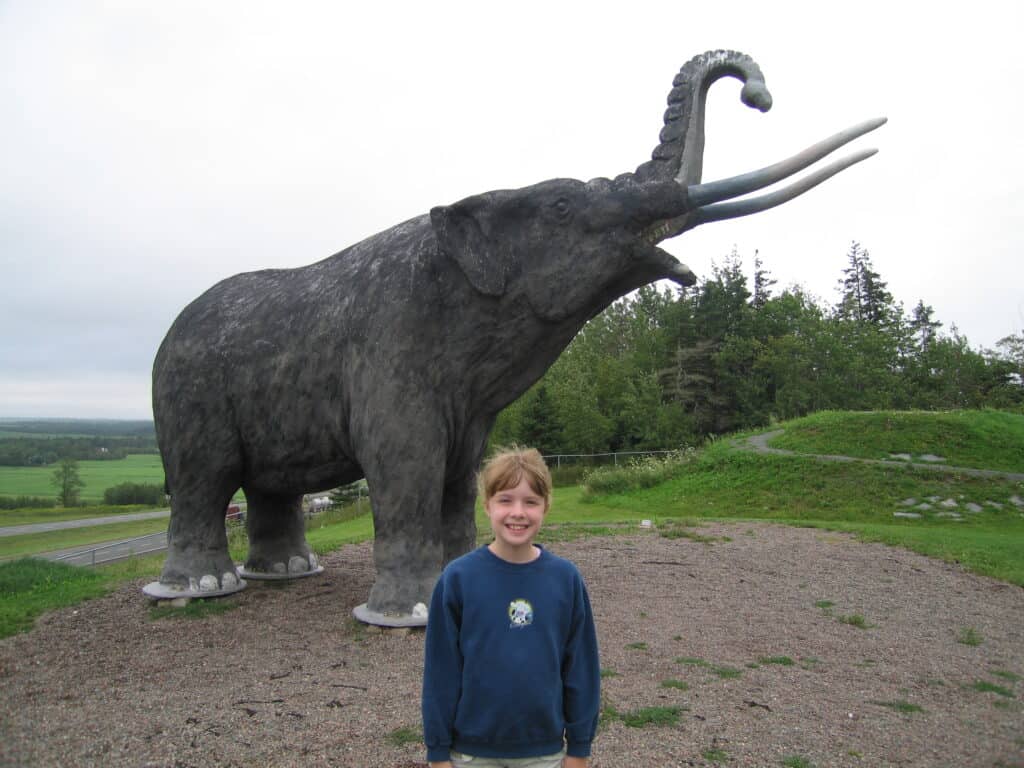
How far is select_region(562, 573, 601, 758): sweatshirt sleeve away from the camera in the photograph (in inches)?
75.7

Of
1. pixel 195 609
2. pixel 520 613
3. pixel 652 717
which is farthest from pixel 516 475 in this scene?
pixel 195 609

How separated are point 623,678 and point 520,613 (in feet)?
7.90

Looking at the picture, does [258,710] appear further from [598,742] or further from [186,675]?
[598,742]

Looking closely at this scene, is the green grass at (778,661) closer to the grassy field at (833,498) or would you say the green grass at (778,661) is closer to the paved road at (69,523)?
the grassy field at (833,498)

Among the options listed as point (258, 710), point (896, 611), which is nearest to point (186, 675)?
point (258, 710)

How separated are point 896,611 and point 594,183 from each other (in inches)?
163

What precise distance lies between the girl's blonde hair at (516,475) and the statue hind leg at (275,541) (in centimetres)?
467

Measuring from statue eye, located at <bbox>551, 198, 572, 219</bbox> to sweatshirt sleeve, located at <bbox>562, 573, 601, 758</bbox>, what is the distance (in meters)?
2.97

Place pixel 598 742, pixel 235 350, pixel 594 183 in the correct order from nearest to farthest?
pixel 598 742 < pixel 594 183 < pixel 235 350

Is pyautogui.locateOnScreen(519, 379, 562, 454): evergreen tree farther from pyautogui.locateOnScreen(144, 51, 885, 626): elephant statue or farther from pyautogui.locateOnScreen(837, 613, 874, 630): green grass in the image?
pyautogui.locateOnScreen(144, 51, 885, 626): elephant statue

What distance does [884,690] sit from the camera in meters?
4.02

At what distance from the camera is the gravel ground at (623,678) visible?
309 cm

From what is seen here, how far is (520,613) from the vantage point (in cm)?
188

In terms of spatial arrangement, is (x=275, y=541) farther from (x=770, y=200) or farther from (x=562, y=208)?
(x=770, y=200)
